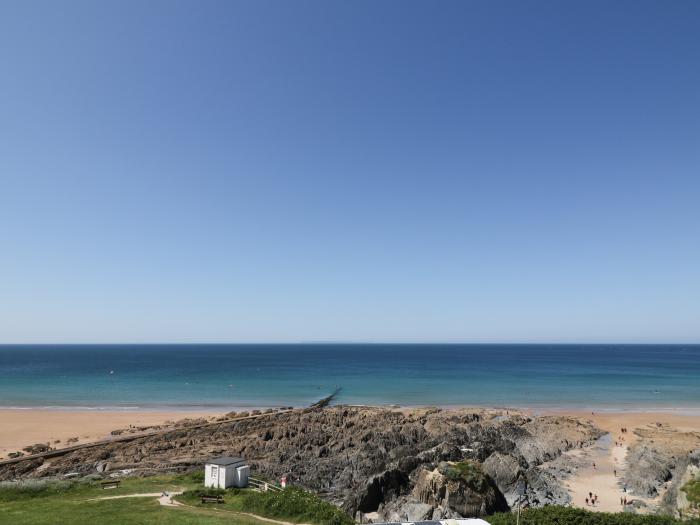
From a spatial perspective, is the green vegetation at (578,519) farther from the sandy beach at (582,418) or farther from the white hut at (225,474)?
the white hut at (225,474)

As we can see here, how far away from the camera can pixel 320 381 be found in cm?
11112

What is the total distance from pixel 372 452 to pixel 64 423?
48552 millimetres

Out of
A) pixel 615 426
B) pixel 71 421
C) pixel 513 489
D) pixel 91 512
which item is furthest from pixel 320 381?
pixel 91 512

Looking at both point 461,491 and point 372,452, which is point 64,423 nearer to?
point 372,452

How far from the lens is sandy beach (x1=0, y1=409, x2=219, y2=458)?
4859 centimetres

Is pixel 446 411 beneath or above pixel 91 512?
beneath

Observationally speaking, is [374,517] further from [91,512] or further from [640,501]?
[640,501]

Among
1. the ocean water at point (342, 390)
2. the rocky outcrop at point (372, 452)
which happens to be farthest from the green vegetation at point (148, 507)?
the ocean water at point (342, 390)

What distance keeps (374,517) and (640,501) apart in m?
20.9

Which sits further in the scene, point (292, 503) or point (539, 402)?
point (539, 402)

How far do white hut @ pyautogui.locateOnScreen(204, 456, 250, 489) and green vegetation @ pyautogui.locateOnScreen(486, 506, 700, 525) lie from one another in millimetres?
15687

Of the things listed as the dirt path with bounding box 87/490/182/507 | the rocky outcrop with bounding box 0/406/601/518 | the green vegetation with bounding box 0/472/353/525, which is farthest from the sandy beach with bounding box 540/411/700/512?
the dirt path with bounding box 87/490/182/507

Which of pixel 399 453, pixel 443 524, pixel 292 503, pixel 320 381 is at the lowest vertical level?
pixel 320 381

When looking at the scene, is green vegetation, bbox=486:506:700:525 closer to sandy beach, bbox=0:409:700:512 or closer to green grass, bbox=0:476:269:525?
green grass, bbox=0:476:269:525
